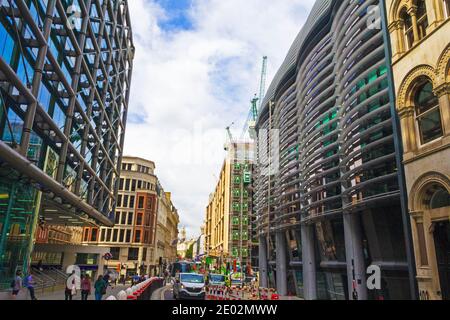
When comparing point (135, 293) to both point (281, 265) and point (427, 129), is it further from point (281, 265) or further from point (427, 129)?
point (281, 265)

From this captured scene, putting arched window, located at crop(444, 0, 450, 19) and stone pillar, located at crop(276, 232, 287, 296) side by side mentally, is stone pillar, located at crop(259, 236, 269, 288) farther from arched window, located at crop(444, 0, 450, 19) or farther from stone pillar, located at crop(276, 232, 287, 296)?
arched window, located at crop(444, 0, 450, 19)

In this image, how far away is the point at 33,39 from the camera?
22.1 m

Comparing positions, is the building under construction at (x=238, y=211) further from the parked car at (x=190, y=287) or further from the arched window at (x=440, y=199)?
the arched window at (x=440, y=199)

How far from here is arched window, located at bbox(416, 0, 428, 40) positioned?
787 inches

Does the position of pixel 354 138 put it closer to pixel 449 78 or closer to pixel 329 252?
pixel 449 78

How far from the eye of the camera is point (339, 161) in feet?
108

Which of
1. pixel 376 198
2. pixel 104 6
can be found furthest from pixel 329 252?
pixel 104 6

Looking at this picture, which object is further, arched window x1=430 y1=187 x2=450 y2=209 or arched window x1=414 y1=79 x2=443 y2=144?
arched window x1=414 y1=79 x2=443 y2=144

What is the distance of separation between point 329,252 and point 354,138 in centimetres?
1455

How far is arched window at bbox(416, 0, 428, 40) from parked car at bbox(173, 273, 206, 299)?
22.6 meters

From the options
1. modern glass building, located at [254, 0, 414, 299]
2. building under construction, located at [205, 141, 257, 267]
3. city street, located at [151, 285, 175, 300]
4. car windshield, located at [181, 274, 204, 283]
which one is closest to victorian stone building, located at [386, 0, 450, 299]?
modern glass building, located at [254, 0, 414, 299]

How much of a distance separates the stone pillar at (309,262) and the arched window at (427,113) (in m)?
23.2

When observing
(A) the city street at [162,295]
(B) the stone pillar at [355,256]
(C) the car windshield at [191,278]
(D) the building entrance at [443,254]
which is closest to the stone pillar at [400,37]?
(D) the building entrance at [443,254]

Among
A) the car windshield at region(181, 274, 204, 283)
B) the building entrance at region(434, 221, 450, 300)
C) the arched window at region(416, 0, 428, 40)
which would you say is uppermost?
the arched window at region(416, 0, 428, 40)
